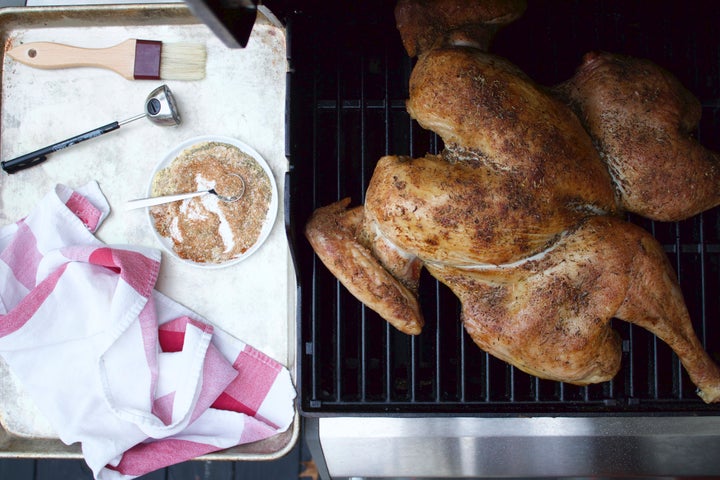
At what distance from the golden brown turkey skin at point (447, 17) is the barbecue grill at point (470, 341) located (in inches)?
5.6

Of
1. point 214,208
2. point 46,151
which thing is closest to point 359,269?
point 214,208

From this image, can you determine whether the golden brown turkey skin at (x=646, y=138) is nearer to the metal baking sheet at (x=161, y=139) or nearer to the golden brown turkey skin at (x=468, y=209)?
the golden brown turkey skin at (x=468, y=209)

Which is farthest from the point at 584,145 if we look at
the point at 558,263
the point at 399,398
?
the point at 399,398

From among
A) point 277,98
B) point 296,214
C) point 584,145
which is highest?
point 277,98

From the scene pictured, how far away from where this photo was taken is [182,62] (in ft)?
4.98

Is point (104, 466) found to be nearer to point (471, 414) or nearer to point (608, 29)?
point (471, 414)

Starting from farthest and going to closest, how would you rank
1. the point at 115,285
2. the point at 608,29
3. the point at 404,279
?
the point at 115,285 < the point at 608,29 < the point at 404,279

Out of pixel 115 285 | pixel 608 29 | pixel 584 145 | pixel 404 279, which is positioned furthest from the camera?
pixel 115 285

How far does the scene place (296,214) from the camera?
128 centimetres

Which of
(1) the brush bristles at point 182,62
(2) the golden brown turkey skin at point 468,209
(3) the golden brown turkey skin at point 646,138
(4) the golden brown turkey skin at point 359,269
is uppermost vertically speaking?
(1) the brush bristles at point 182,62

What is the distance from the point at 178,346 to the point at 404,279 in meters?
0.69

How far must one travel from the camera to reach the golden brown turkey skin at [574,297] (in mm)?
1124

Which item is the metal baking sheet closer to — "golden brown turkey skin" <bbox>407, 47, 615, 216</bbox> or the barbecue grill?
the barbecue grill

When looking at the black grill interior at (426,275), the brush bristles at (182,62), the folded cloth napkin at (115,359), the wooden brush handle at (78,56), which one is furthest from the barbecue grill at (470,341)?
the wooden brush handle at (78,56)
